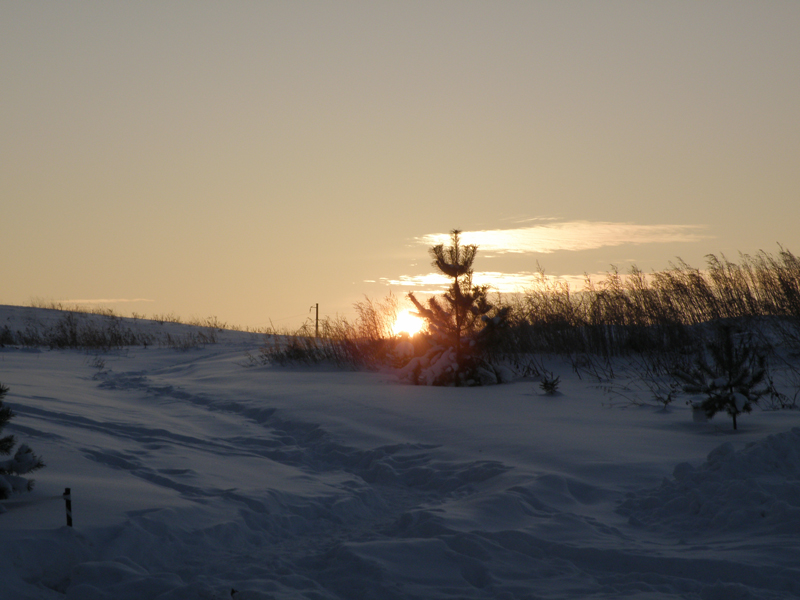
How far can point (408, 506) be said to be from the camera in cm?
404

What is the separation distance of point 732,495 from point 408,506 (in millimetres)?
1910

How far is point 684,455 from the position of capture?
4.67 m

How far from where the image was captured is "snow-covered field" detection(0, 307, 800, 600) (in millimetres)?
2713

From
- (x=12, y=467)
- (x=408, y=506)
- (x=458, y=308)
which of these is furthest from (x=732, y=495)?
(x=458, y=308)

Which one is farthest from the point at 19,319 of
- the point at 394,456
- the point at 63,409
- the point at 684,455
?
the point at 684,455

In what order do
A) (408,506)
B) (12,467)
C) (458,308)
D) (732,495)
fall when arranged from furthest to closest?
(458,308) → (408,506) → (732,495) → (12,467)

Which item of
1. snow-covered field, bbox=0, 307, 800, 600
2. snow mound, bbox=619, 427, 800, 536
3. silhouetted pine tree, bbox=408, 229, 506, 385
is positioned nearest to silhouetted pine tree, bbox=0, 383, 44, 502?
snow-covered field, bbox=0, 307, 800, 600

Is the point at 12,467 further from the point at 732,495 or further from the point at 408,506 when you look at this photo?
the point at 732,495

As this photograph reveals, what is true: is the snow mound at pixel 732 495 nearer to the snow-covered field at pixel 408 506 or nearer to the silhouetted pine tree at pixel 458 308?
the snow-covered field at pixel 408 506

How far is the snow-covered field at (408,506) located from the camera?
2.71 metres

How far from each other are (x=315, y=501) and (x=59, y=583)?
1.64m

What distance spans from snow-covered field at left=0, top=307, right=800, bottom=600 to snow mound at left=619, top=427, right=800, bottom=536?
1 cm

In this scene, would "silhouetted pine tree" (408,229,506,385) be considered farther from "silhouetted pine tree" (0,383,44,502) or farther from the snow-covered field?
"silhouetted pine tree" (0,383,44,502)

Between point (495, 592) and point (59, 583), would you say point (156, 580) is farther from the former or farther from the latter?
point (495, 592)
